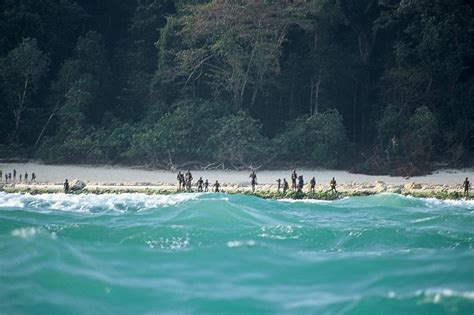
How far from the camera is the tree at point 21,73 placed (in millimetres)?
32281

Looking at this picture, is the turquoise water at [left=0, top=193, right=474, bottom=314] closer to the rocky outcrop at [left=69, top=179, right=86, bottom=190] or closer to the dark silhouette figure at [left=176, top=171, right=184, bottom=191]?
the dark silhouette figure at [left=176, top=171, right=184, bottom=191]

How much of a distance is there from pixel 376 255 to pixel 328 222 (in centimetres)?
478

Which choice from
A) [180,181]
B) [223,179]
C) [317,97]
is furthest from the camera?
[317,97]

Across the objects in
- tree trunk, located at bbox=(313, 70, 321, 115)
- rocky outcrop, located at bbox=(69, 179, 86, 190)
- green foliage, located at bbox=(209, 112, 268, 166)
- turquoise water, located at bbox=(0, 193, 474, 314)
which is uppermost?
tree trunk, located at bbox=(313, 70, 321, 115)

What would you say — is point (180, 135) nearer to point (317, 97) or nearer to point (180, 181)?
point (180, 181)

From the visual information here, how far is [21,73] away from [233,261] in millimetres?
23176

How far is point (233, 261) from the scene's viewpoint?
1292cm

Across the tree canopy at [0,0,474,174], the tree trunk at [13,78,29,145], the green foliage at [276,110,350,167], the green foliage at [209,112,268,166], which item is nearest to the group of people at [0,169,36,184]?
the tree canopy at [0,0,474,174]

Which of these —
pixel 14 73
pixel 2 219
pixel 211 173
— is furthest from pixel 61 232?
pixel 14 73

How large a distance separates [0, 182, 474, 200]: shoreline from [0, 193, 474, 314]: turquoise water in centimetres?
391

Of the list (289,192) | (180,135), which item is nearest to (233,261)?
(289,192)

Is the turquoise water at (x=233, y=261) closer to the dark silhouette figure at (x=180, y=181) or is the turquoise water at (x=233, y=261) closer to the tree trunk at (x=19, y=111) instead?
the dark silhouette figure at (x=180, y=181)

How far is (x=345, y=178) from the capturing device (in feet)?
93.7

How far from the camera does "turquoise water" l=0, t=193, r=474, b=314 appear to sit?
10562 millimetres
